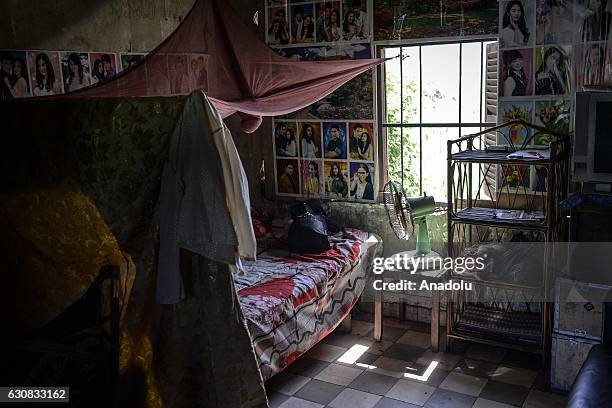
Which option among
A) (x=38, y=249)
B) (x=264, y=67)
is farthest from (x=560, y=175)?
(x=38, y=249)

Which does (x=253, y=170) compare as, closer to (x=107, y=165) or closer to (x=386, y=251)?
(x=386, y=251)

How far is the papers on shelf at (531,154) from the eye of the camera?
12.4 feet

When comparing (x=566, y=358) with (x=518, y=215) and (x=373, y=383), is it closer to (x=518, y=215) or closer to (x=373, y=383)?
(x=518, y=215)

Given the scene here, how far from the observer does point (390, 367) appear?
162 inches

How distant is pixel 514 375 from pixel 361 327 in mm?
1242

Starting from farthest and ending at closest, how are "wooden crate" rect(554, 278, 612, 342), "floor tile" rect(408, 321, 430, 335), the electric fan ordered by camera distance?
"floor tile" rect(408, 321, 430, 335), the electric fan, "wooden crate" rect(554, 278, 612, 342)

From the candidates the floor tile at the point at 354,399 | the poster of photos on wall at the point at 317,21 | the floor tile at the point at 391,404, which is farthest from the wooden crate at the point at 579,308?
the poster of photos on wall at the point at 317,21

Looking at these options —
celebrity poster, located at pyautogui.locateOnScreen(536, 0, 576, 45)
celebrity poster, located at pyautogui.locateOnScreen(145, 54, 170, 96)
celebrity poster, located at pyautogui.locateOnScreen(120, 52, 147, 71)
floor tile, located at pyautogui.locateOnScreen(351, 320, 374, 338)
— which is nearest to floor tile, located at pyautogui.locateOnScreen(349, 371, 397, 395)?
floor tile, located at pyautogui.locateOnScreen(351, 320, 374, 338)

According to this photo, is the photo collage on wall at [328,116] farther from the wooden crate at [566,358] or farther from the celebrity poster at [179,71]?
the wooden crate at [566,358]

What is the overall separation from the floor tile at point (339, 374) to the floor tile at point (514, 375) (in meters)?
0.88

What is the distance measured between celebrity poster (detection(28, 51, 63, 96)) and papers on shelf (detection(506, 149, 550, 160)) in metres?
2.81

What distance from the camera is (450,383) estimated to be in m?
3.88

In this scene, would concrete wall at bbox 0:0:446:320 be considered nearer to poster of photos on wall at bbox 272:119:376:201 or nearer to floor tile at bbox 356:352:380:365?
poster of photos on wall at bbox 272:119:376:201

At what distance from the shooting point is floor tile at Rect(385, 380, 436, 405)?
369 centimetres
